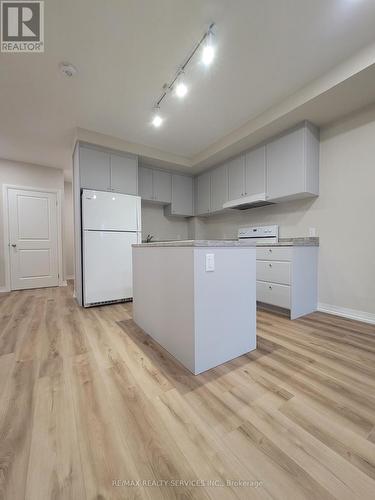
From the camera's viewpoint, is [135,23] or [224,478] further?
[135,23]

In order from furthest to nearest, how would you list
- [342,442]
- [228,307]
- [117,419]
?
[228,307] → [117,419] → [342,442]

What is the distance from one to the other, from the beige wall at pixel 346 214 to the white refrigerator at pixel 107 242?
2.62m

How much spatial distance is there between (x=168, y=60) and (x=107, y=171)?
1.82m

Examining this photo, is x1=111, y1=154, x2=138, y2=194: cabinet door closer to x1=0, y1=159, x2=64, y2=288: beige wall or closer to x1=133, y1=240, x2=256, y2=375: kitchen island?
x1=133, y1=240, x2=256, y2=375: kitchen island

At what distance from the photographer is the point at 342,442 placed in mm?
962

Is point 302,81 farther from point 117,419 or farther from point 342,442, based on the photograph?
point 117,419

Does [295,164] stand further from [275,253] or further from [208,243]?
[208,243]

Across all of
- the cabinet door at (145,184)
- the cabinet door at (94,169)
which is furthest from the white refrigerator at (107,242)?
the cabinet door at (145,184)

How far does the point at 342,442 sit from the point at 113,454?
3.38 ft

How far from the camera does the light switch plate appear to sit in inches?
57.6

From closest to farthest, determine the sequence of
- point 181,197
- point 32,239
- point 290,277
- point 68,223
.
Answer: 1. point 290,277
2. point 32,239
3. point 181,197
4. point 68,223

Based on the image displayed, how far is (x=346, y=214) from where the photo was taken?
260 cm

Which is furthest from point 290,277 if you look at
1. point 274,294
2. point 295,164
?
point 295,164

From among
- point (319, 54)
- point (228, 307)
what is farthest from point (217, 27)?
point (228, 307)
